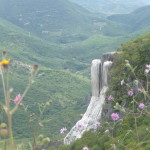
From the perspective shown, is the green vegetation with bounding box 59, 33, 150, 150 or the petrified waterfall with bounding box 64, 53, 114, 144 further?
the petrified waterfall with bounding box 64, 53, 114, 144

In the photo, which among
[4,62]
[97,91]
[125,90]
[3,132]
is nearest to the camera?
[4,62]

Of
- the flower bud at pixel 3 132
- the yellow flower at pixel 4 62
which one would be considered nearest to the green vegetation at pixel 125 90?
the flower bud at pixel 3 132

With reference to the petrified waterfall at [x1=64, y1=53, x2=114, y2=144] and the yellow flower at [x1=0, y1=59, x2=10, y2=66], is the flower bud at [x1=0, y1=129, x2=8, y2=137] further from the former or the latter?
the petrified waterfall at [x1=64, y1=53, x2=114, y2=144]

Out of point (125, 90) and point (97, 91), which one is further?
point (97, 91)

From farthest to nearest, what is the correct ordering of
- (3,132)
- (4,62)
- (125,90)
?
(125,90) → (3,132) → (4,62)

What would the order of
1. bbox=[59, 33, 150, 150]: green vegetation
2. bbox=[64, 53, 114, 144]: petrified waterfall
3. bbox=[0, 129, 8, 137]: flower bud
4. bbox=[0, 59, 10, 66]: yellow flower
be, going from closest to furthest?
1. bbox=[0, 59, 10, 66]: yellow flower
2. bbox=[0, 129, 8, 137]: flower bud
3. bbox=[59, 33, 150, 150]: green vegetation
4. bbox=[64, 53, 114, 144]: petrified waterfall

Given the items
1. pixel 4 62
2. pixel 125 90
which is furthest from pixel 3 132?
pixel 125 90

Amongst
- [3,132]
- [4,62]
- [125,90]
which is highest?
[4,62]

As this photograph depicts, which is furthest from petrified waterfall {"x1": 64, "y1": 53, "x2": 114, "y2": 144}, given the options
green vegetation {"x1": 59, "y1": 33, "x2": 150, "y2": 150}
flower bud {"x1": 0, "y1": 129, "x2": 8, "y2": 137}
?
flower bud {"x1": 0, "y1": 129, "x2": 8, "y2": 137}

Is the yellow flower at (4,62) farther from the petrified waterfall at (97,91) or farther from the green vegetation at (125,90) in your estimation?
the petrified waterfall at (97,91)

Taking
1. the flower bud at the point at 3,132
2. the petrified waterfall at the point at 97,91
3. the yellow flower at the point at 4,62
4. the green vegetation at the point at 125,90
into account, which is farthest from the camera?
the petrified waterfall at the point at 97,91

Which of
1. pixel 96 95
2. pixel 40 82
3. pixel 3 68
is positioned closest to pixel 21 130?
pixel 40 82

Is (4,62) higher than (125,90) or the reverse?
higher

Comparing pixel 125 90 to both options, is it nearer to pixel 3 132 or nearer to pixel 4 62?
pixel 3 132
